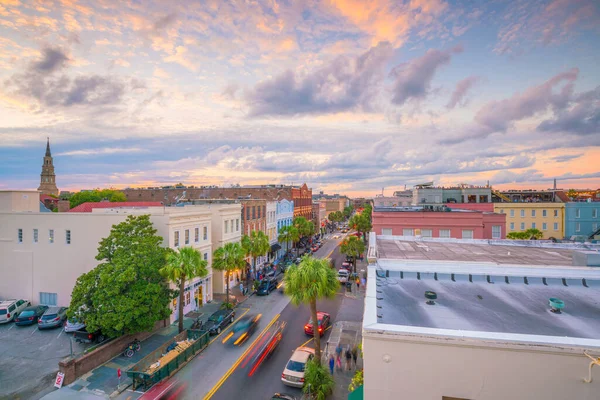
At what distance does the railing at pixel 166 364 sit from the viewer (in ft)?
59.5

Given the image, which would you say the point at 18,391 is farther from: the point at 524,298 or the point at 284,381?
the point at 524,298

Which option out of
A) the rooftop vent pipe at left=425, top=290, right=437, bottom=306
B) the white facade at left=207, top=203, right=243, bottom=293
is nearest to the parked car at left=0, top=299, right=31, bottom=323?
the white facade at left=207, top=203, right=243, bottom=293

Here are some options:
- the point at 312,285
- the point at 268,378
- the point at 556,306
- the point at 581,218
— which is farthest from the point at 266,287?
the point at 581,218

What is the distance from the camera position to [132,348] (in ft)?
72.2

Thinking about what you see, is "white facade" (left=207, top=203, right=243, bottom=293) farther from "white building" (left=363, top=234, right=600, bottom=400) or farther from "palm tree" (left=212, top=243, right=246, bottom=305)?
"white building" (left=363, top=234, right=600, bottom=400)

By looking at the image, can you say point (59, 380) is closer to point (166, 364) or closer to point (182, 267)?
point (166, 364)

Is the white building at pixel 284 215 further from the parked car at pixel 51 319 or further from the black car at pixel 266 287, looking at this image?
the parked car at pixel 51 319

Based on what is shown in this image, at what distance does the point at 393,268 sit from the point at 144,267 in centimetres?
1830

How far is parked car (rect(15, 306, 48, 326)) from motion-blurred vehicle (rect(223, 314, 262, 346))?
17352 millimetres

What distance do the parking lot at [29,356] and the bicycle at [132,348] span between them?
10.6 feet

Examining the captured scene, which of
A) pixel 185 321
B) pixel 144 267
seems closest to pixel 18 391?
pixel 144 267

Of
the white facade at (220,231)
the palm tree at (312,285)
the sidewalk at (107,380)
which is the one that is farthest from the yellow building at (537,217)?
the sidewalk at (107,380)

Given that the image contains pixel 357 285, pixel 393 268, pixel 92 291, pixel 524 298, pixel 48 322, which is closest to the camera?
pixel 524 298

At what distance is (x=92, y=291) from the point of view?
69.9ft
